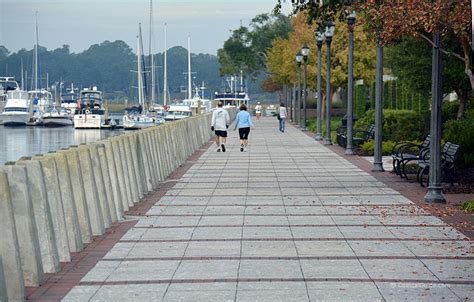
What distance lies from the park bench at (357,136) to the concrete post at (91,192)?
20.5 meters

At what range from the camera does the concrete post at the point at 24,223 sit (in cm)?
968

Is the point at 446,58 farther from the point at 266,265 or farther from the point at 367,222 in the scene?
the point at 266,265

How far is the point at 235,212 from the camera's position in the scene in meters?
15.6

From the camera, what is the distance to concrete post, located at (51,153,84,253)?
38.1 feet

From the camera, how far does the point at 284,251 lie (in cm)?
1178

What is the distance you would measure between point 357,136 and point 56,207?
25612 mm

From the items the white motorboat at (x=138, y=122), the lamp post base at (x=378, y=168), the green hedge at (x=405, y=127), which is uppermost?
A: the green hedge at (x=405, y=127)

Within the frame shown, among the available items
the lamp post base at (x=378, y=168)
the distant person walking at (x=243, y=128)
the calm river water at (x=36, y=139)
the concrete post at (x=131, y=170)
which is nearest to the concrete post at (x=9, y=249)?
the concrete post at (x=131, y=170)

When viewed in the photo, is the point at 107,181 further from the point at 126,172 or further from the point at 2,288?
the point at 2,288

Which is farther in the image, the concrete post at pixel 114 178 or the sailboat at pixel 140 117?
the sailboat at pixel 140 117

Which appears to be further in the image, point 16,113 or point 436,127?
point 16,113

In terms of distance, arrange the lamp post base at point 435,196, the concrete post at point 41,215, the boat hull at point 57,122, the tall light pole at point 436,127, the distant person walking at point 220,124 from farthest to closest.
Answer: the boat hull at point 57,122 → the distant person walking at point 220,124 → the tall light pole at point 436,127 → the lamp post base at point 435,196 → the concrete post at point 41,215

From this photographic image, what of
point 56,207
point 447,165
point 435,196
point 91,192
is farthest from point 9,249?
point 447,165

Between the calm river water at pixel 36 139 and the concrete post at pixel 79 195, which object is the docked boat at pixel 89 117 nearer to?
the calm river water at pixel 36 139
